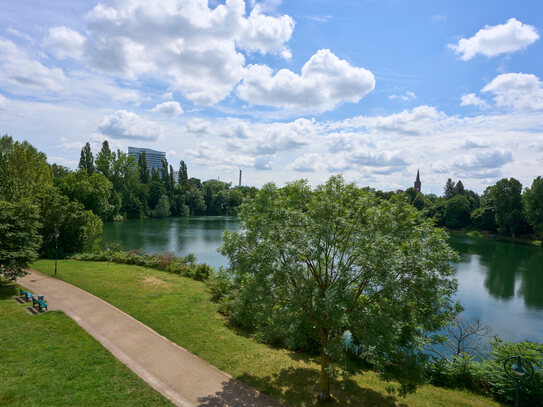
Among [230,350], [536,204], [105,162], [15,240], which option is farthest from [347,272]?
[105,162]

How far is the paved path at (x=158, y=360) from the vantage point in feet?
25.8

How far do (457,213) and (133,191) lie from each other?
2830 inches

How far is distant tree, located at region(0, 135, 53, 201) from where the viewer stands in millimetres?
27900

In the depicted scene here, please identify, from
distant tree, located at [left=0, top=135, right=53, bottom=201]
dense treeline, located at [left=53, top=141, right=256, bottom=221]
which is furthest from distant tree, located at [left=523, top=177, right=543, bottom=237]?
distant tree, located at [left=0, top=135, right=53, bottom=201]

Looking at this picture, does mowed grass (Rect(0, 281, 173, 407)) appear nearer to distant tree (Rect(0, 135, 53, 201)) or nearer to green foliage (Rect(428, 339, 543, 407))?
green foliage (Rect(428, 339, 543, 407))

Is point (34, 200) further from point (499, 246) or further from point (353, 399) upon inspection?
point (499, 246)

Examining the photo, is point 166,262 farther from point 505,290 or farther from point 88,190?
point 88,190

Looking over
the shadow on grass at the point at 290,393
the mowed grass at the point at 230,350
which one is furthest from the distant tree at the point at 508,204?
the shadow on grass at the point at 290,393

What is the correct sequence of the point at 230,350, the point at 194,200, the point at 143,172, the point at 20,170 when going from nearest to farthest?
the point at 230,350 < the point at 20,170 < the point at 143,172 < the point at 194,200

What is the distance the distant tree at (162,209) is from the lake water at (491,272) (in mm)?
22103

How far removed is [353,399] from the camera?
841 centimetres

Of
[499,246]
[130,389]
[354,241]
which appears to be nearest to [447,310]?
[354,241]

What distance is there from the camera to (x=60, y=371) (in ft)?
27.3

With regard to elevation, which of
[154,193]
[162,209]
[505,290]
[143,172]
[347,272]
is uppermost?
[143,172]
